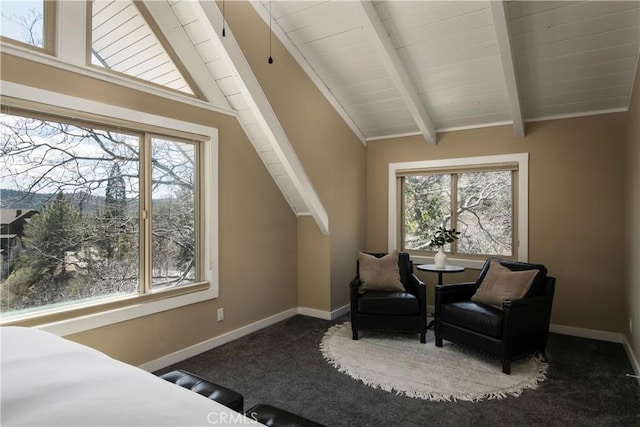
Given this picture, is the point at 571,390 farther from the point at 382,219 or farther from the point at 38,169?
the point at 38,169

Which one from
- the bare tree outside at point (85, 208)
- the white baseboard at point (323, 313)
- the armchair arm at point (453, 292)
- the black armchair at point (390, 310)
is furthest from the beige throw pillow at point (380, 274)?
the bare tree outside at point (85, 208)

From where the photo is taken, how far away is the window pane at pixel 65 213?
7.48 feet

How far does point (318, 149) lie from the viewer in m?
4.14

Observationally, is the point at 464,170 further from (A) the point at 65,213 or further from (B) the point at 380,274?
(A) the point at 65,213

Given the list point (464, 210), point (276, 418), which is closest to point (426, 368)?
point (276, 418)

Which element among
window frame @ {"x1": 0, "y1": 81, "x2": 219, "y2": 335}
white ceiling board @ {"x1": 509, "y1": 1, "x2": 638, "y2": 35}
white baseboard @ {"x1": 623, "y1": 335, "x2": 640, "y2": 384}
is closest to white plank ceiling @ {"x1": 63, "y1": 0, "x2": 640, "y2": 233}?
white ceiling board @ {"x1": 509, "y1": 1, "x2": 638, "y2": 35}

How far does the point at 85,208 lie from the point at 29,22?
123cm

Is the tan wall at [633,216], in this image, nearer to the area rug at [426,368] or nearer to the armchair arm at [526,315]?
the armchair arm at [526,315]

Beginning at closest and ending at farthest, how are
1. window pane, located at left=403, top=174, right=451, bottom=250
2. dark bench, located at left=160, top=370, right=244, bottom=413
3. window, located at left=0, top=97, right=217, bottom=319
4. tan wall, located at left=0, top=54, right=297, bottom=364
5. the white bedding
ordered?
1. the white bedding
2. dark bench, located at left=160, top=370, right=244, bottom=413
3. window, located at left=0, top=97, right=217, bottom=319
4. tan wall, located at left=0, top=54, right=297, bottom=364
5. window pane, located at left=403, top=174, right=451, bottom=250

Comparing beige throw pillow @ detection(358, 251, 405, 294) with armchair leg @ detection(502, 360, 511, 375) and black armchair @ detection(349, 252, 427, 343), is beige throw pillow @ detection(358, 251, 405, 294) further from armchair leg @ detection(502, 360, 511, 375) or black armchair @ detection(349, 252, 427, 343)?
armchair leg @ detection(502, 360, 511, 375)

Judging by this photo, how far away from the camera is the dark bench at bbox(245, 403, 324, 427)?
141 cm

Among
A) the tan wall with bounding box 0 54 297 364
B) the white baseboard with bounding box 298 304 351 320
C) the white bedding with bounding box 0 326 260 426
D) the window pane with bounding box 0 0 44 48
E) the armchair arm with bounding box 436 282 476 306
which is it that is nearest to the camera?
the white bedding with bounding box 0 326 260 426

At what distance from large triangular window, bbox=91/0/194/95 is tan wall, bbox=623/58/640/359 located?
378 cm

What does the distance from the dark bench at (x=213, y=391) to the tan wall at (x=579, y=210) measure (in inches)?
145
